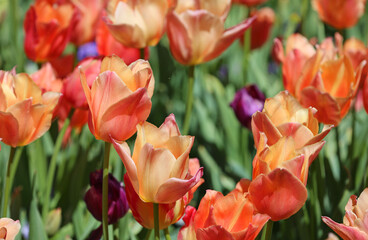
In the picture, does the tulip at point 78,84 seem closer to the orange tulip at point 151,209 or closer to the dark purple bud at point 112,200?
the dark purple bud at point 112,200

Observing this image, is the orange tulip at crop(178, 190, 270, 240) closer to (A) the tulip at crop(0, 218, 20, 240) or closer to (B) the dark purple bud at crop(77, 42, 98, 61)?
(A) the tulip at crop(0, 218, 20, 240)

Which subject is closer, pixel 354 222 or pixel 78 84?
pixel 354 222

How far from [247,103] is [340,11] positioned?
0.43 metres

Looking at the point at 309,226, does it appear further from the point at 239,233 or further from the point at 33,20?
the point at 33,20

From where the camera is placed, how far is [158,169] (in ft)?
2.17

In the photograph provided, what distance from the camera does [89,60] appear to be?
3.47ft

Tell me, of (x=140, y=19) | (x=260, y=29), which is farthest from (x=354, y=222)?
(x=260, y=29)

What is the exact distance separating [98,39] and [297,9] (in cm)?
157

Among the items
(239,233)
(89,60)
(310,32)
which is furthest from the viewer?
(310,32)

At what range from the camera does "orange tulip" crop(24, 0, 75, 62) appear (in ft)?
4.06

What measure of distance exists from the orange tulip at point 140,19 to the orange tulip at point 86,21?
13.0 inches

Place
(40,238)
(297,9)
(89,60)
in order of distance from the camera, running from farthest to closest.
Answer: (297,9)
(89,60)
(40,238)

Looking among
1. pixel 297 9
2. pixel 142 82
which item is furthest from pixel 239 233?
pixel 297 9

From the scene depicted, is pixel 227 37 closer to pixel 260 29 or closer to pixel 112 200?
pixel 112 200
